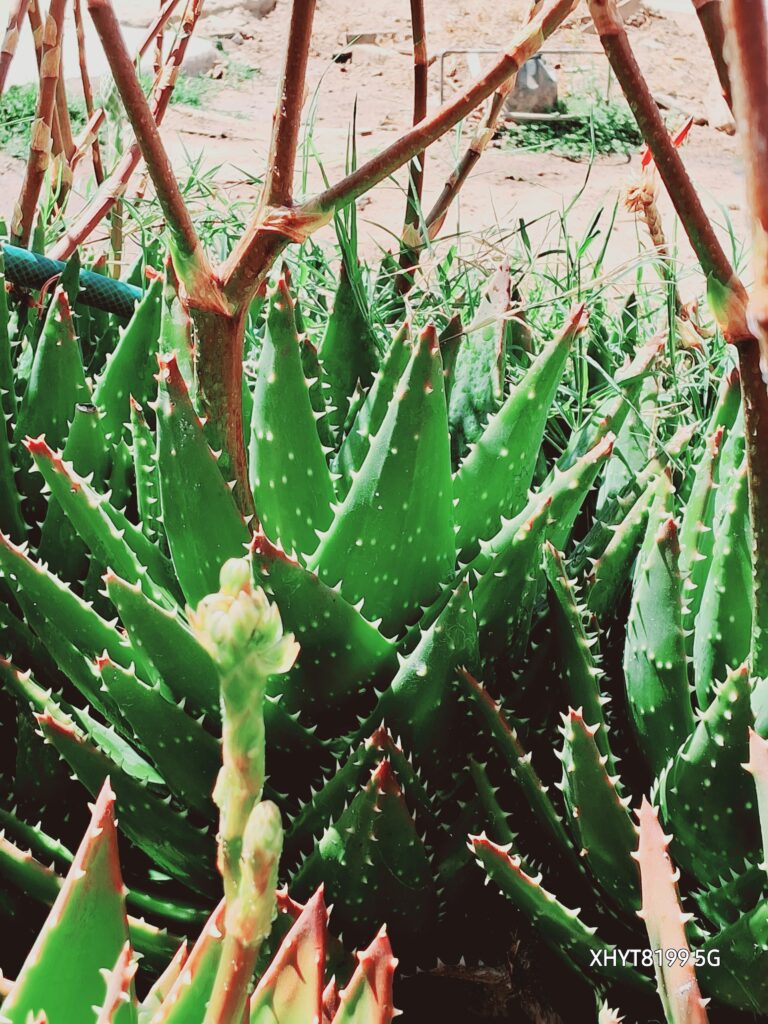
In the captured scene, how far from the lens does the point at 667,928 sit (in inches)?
17.3

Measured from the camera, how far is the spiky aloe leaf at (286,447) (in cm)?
71

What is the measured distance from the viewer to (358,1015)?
0.45 metres

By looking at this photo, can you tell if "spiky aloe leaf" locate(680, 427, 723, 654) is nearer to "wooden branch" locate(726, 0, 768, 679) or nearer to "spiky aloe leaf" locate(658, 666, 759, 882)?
"spiky aloe leaf" locate(658, 666, 759, 882)

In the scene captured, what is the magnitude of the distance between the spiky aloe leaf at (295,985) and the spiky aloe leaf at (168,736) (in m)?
0.23

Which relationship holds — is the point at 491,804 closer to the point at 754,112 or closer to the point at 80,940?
the point at 80,940

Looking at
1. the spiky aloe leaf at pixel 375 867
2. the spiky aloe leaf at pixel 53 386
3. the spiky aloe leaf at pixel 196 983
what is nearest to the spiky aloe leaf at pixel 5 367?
the spiky aloe leaf at pixel 53 386

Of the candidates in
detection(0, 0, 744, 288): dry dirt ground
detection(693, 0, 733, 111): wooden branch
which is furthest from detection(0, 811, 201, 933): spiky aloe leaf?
detection(0, 0, 744, 288): dry dirt ground

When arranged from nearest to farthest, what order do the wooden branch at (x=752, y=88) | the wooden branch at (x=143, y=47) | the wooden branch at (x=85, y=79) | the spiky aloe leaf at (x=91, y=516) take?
the wooden branch at (x=752, y=88) → the spiky aloe leaf at (x=91, y=516) → the wooden branch at (x=143, y=47) → the wooden branch at (x=85, y=79)

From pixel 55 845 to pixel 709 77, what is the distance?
7.42 m

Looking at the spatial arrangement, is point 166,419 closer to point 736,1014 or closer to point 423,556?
point 423,556

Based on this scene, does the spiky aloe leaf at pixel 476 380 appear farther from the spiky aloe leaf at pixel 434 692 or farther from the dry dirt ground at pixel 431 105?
the dry dirt ground at pixel 431 105

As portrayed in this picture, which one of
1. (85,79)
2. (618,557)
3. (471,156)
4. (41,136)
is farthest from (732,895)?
(85,79)

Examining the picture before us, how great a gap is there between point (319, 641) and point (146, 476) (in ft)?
0.71

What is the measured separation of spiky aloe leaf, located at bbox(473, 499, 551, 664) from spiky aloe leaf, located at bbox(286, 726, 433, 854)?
109 mm
